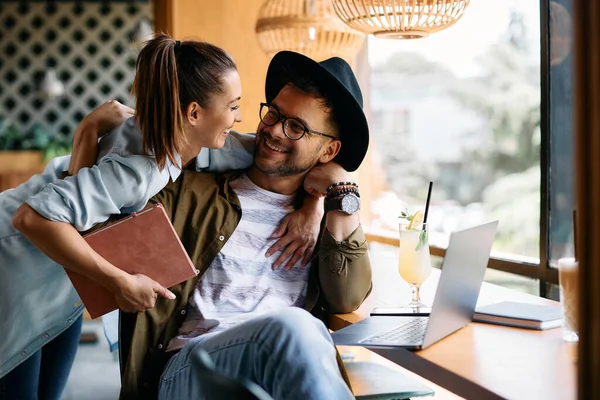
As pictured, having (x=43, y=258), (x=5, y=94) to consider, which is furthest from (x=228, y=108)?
(x=5, y=94)

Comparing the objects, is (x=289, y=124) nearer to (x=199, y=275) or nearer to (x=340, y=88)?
(x=340, y=88)

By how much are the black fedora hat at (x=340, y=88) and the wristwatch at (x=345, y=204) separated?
17 cm

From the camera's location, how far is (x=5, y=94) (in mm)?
6539

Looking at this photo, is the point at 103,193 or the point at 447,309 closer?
the point at 447,309

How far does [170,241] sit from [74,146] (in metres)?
0.32

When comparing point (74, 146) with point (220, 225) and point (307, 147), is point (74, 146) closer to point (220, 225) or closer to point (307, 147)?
point (220, 225)

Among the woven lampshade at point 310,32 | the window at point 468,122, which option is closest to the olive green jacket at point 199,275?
the woven lampshade at point 310,32

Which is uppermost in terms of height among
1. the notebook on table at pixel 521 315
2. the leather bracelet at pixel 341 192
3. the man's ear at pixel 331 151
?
the man's ear at pixel 331 151

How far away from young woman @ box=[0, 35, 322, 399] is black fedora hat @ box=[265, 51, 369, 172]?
0.59 ft

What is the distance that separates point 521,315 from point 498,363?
0.24 meters

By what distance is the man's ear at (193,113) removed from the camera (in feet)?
4.54

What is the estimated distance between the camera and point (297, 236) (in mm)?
1503

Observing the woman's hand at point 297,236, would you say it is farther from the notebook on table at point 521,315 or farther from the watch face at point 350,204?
the notebook on table at point 521,315

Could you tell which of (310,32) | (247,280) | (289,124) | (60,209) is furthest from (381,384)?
(310,32)
